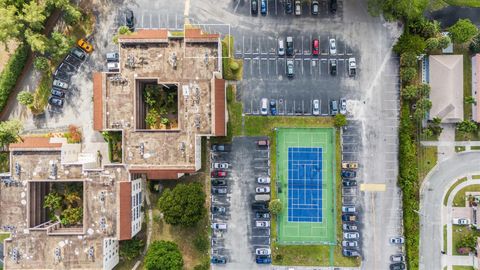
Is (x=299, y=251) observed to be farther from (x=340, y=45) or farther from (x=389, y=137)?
(x=340, y=45)

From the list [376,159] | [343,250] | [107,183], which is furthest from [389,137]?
[107,183]

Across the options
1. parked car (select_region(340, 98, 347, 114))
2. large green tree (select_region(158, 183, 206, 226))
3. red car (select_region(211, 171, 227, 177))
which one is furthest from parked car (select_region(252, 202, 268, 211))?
parked car (select_region(340, 98, 347, 114))

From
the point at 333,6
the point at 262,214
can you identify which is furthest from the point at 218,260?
the point at 333,6

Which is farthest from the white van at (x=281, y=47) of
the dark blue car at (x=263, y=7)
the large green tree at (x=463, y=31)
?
the large green tree at (x=463, y=31)

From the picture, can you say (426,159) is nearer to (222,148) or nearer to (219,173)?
(222,148)

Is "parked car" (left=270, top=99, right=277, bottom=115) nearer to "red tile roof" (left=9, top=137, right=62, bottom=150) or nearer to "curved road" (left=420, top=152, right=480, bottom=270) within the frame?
"curved road" (left=420, top=152, right=480, bottom=270)

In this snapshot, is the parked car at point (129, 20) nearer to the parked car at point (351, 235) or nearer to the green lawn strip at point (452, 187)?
the parked car at point (351, 235)
